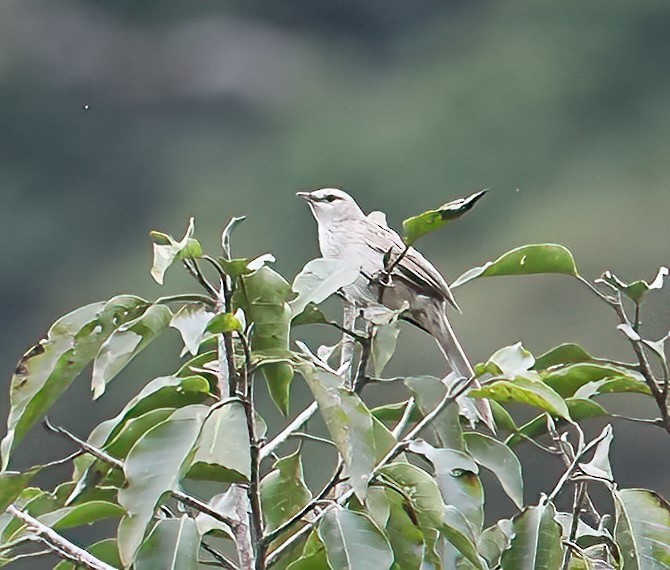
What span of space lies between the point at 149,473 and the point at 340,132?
1.89 meters

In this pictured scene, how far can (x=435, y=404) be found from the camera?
0.74m

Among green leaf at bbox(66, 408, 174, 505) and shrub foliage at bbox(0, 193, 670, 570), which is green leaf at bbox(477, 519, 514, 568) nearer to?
shrub foliage at bbox(0, 193, 670, 570)

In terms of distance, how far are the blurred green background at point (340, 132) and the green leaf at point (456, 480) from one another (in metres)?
1.45

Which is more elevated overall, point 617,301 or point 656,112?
point 656,112

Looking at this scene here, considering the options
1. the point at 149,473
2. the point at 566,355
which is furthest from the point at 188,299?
the point at 566,355

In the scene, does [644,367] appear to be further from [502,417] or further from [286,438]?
[286,438]

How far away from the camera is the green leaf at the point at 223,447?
0.64 meters

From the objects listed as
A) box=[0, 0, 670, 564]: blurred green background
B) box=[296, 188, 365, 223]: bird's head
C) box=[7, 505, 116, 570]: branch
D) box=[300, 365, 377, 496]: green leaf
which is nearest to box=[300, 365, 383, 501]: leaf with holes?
box=[300, 365, 377, 496]: green leaf

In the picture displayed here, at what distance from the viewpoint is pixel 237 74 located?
255 cm

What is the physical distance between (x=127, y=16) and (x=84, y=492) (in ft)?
6.62

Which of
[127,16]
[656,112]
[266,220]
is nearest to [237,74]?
[127,16]

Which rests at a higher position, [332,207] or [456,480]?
[332,207]

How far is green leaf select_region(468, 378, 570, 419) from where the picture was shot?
0.66 metres

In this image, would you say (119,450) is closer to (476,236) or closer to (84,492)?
(84,492)
